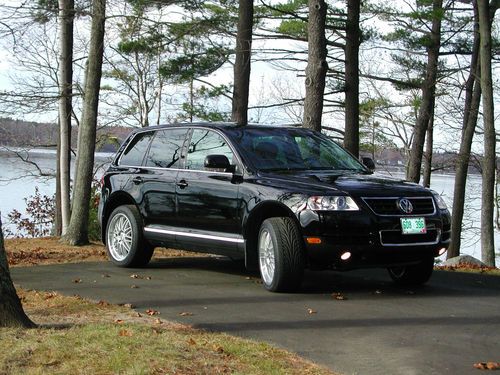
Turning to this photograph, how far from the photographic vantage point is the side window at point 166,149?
31.7 feet

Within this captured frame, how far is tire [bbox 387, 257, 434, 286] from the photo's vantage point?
8791mm

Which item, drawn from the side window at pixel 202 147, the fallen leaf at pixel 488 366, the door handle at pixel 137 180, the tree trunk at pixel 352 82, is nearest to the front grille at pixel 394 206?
the side window at pixel 202 147

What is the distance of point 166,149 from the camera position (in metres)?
9.87

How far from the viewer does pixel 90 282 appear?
891 centimetres

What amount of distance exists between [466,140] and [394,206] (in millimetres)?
A: 21681

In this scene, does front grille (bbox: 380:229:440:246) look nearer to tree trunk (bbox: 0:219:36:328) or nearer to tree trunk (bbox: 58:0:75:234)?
tree trunk (bbox: 0:219:36:328)

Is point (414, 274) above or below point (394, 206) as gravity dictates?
below

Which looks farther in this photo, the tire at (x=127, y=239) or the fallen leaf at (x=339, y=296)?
the tire at (x=127, y=239)

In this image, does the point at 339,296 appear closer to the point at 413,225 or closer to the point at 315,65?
the point at 413,225

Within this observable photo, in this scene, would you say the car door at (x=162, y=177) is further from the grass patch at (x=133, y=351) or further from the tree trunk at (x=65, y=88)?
the tree trunk at (x=65, y=88)

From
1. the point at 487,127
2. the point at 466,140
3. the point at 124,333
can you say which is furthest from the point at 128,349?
the point at 466,140

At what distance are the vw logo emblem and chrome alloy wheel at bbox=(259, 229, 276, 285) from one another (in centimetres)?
142

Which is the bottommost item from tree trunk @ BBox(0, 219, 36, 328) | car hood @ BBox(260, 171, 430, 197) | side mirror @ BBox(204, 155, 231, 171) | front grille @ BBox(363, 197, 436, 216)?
tree trunk @ BBox(0, 219, 36, 328)

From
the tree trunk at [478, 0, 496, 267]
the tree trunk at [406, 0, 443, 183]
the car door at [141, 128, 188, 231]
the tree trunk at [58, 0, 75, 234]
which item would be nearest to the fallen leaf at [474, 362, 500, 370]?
the car door at [141, 128, 188, 231]
